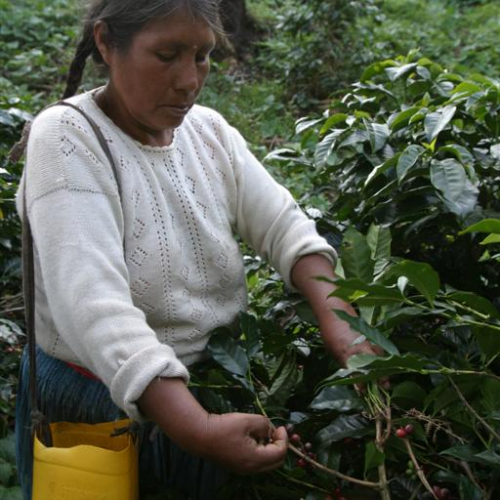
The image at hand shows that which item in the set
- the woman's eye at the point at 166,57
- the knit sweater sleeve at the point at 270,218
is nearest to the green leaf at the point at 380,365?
the knit sweater sleeve at the point at 270,218

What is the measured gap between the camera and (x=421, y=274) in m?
1.28

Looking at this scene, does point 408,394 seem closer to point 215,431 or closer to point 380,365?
point 380,365

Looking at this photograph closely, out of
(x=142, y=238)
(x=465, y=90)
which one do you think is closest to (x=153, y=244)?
(x=142, y=238)

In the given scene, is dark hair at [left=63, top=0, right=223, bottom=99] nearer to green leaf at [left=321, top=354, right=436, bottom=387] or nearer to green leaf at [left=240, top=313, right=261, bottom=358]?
green leaf at [left=240, top=313, right=261, bottom=358]

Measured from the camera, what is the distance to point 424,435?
1421 mm

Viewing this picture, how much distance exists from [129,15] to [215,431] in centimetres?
77

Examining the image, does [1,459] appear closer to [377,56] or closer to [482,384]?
[482,384]

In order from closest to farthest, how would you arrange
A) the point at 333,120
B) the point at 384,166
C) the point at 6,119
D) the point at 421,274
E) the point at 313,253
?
1. the point at 421,274
2. the point at 384,166
3. the point at 313,253
4. the point at 333,120
5. the point at 6,119

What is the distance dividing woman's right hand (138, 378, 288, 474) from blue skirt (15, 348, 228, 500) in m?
0.28

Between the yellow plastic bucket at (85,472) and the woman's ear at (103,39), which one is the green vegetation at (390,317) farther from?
the woman's ear at (103,39)

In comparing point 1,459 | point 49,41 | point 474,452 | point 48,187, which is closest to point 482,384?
point 474,452

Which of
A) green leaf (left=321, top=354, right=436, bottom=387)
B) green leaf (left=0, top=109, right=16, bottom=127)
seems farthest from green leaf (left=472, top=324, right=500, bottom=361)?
green leaf (left=0, top=109, right=16, bottom=127)

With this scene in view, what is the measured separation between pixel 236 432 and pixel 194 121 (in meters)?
0.75

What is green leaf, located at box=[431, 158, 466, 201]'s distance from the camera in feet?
5.28
